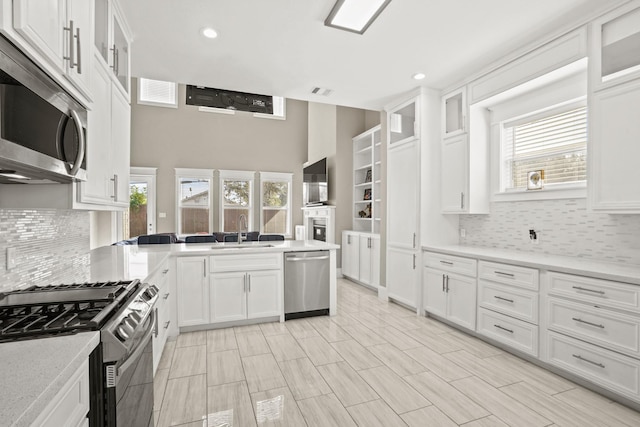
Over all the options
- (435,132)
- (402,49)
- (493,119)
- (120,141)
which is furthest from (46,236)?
(493,119)

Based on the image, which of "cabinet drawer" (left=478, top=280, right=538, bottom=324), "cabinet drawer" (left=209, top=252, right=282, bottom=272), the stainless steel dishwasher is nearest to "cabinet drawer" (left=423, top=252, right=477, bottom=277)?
"cabinet drawer" (left=478, top=280, right=538, bottom=324)

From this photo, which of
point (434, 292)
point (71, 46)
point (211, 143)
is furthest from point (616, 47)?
point (211, 143)

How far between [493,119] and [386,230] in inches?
77.4

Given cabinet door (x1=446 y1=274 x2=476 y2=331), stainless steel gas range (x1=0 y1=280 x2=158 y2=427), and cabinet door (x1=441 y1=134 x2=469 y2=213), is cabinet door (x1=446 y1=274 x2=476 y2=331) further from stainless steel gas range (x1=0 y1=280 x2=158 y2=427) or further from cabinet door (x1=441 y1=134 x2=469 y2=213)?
stainless steel gas range (x1=0 y1=280 x2=158 y2=427)

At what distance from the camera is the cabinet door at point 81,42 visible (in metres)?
1.37

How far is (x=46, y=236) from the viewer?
193cm

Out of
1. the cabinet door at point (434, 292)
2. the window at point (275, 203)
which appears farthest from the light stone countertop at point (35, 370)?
the window at point (275, 203)

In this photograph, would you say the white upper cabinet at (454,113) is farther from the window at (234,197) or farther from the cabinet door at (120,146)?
the window at (234,197)

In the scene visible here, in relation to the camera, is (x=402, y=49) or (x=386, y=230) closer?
(x=402, y=49)

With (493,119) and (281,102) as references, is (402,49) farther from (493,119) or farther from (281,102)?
(281,102)

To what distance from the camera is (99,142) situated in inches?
75.1

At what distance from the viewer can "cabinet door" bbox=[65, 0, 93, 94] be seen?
1.37m

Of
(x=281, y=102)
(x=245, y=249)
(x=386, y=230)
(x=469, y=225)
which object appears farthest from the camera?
(x=281, y=102)

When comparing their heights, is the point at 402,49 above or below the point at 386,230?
above
